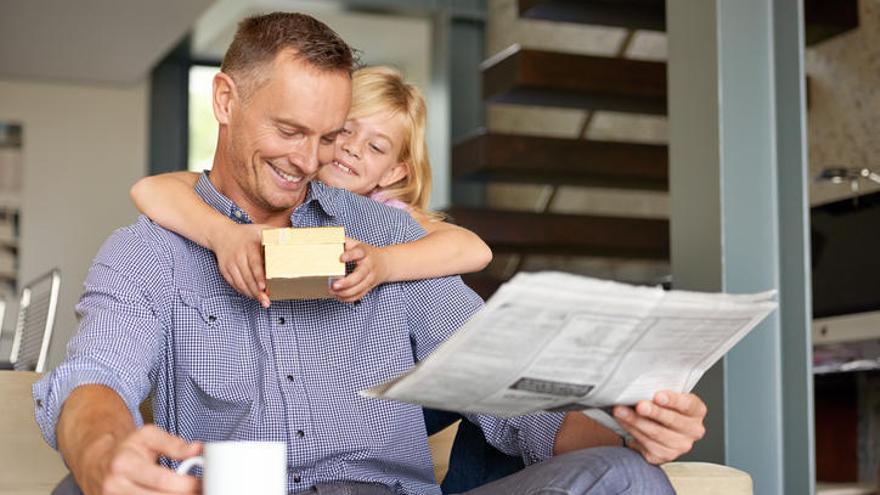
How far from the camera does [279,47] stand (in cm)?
205

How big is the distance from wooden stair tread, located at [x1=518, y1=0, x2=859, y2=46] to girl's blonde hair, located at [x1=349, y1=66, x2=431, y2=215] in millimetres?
2006

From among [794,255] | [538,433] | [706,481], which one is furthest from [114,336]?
[794,255]

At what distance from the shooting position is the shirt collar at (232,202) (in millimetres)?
2135

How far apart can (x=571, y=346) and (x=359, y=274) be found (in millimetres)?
543

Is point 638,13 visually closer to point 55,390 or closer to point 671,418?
point 671,418

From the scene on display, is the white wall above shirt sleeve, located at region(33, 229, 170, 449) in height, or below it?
above

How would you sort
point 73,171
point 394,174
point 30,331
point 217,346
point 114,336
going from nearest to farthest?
point 114,336
point 217,346
point 394,174
point 30,331
point 73,171

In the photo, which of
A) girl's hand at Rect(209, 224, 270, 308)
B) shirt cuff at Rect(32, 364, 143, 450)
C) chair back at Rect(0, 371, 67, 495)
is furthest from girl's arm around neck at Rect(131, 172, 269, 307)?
chair back at Rect(0, 371, 67, 495)

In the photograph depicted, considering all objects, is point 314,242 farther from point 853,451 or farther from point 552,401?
point 853,451

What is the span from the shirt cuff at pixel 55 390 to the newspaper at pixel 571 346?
392mm

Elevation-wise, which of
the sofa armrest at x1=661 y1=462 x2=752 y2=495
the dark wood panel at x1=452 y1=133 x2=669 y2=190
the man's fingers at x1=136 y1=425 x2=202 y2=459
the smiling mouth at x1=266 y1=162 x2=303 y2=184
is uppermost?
the dark wood panel at x1=452 y1=133 x2=669 y2=190

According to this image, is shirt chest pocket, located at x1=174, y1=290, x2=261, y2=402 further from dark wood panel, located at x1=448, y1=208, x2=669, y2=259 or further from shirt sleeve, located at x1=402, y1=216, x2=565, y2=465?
dark wood panel, located at x1=448, y1=208, x2=669, y2=259

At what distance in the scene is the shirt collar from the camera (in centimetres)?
→ 213

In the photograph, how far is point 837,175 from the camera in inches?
171
